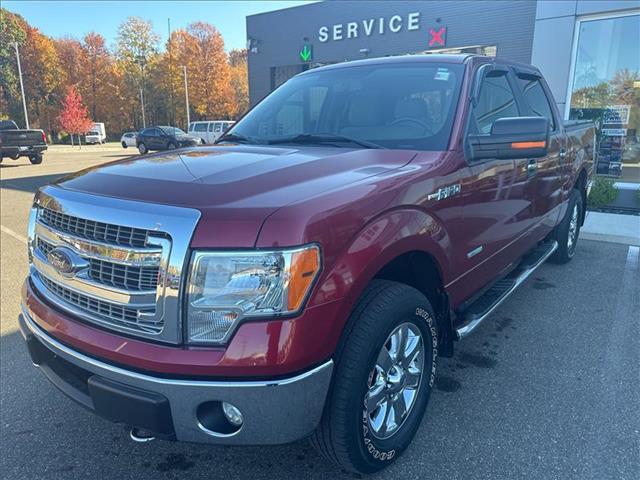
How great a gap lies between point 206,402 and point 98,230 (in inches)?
30.6

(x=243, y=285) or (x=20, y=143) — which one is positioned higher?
(x=243, y=285)

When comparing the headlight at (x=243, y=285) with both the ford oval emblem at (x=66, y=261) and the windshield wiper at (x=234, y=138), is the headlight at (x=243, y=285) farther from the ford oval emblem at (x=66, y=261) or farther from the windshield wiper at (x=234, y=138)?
the windshield wiper at (x=234, y=138)

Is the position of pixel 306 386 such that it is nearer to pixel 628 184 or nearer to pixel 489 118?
pixel 489 118

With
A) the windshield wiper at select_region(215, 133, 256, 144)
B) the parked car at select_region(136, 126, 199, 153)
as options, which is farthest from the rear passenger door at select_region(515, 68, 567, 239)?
the parked car at select_region(136, 126, 199, 153)

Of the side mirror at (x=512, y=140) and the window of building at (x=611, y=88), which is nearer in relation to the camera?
the side mirror at (x=512, y=140)

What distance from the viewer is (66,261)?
2016mm

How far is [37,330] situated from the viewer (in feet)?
7.27

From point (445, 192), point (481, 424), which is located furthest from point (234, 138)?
point (481, 424)

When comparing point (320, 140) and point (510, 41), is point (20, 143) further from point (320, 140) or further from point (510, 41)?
point (320, 140)

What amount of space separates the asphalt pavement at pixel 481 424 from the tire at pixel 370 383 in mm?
179

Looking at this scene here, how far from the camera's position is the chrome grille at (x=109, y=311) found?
1789 mm

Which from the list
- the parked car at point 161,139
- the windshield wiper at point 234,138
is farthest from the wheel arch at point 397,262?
the parked car at point 161,139

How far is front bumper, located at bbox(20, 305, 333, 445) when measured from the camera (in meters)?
1.71

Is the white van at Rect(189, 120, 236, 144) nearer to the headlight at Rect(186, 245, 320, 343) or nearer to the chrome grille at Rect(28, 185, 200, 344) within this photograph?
the chrome grille at Rect(28, 185, 200, 344)
